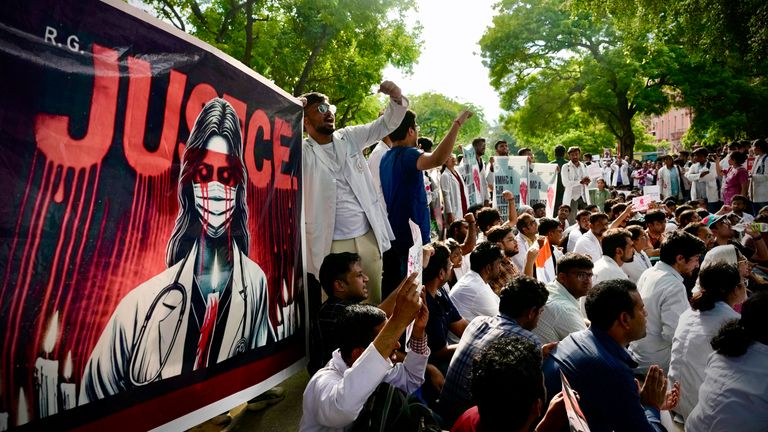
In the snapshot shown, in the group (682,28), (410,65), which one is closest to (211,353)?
(682,28)

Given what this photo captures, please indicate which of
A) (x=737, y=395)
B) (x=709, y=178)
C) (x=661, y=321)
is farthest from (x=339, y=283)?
(x=709, y=178)

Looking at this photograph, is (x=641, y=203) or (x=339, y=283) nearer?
(x=339, y=283)

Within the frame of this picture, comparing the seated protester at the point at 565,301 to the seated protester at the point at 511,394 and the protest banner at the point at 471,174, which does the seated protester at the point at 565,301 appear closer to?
the seated protester at the point at 511,394

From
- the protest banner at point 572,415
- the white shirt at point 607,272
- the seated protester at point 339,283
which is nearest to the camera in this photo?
the protest banner at point 572,415

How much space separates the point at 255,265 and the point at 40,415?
1.47 meters

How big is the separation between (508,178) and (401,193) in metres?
6.53

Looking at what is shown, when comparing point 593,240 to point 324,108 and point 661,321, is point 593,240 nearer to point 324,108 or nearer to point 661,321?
point 661,321

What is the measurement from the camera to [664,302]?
422 cm

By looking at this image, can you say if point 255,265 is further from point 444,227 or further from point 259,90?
point 444,227

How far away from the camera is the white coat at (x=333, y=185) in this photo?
3.97 m

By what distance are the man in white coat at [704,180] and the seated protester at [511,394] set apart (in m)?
14.0

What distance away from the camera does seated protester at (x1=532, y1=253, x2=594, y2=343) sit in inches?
154

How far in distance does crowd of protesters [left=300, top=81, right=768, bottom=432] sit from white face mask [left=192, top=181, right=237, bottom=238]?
28.0 inches

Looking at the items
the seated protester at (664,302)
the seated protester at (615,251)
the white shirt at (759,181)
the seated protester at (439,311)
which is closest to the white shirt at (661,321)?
the seated protester at (664,302)
